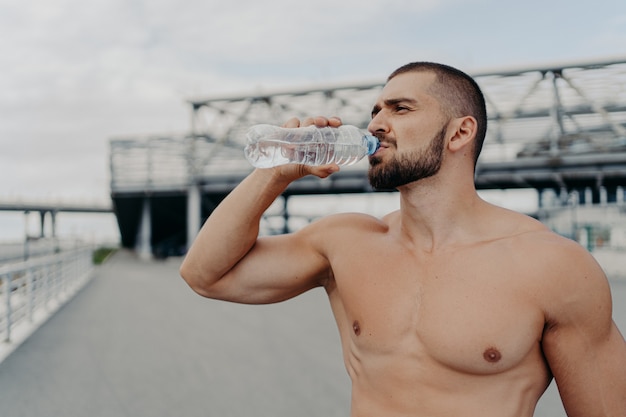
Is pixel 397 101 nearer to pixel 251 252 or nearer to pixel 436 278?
pixel 436 278

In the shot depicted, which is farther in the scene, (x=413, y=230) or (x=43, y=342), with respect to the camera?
(x=43, y=342)

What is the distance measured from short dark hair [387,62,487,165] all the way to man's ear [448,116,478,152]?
2 cm

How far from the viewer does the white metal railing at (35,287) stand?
6270 millimetres

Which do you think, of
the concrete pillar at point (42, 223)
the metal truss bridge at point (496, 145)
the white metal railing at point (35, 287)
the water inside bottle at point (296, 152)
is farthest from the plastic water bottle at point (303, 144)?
the concrete pillar at point (42, 223)

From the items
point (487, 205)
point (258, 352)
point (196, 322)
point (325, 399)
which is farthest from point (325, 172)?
point (196, 322)

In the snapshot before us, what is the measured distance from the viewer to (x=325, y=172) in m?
1.73

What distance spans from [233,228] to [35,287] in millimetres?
7356

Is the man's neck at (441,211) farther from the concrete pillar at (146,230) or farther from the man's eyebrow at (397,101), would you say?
the concrete pillar at (146,230)

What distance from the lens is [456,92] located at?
1.85 metres

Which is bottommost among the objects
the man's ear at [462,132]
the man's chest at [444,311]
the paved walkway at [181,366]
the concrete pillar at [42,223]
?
the concrete pillar at [42,223]

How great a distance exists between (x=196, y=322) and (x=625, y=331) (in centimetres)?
504

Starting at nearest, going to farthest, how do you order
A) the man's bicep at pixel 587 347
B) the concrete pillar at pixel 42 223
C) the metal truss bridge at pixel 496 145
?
the man's bicep at pixel 587 347
the metal truss bridge at pixel 496 145
the concrete pillar at pixel 42 223

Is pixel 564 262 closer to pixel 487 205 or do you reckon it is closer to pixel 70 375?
pixel 487 205

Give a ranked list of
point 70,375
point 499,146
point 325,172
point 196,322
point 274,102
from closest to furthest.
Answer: point 325,172
point 70,375
point 196,322
point 499,146
point 274,102
